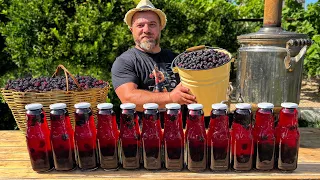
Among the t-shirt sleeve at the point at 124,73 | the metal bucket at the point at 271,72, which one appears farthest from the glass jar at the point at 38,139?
the metal bucket at the point at 271,72

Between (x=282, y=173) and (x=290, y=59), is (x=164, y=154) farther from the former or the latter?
(x=290, y=59)

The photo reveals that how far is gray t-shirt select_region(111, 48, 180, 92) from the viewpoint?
2.39 m

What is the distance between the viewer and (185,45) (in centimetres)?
407

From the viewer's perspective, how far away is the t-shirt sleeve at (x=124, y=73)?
235cm

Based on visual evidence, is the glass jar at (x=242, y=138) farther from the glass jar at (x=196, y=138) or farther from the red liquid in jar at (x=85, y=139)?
the red liquid in jar at (x=85, y=139)

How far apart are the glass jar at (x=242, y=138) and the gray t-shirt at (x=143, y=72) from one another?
3.60 ft

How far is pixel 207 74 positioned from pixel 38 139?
830mm

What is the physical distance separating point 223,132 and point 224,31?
3.26m

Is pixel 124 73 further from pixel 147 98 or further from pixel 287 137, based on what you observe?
pixel 287 137

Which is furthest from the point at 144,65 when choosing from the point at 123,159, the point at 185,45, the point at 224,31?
the point at 224,31

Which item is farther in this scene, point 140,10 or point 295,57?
point 140,10

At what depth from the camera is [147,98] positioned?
2160mm

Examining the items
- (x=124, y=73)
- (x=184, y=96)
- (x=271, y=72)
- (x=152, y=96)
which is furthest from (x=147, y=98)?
(x=271, y=72)

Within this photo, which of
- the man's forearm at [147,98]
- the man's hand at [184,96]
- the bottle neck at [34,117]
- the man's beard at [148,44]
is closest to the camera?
the bottle neck at [34,117]
